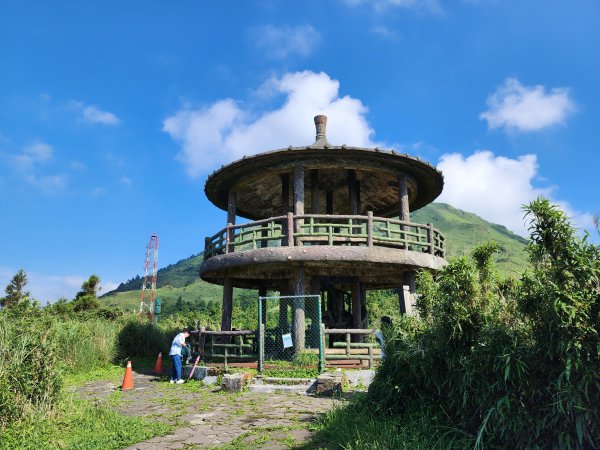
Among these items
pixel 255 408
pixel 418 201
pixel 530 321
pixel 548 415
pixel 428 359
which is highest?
pixel 418 201

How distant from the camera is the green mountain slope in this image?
85812 mm

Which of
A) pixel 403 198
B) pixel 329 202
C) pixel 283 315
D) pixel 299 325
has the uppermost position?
pixel 329 202

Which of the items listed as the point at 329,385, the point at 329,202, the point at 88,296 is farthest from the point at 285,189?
the point at 88,296

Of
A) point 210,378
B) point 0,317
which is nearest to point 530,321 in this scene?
point 0,317

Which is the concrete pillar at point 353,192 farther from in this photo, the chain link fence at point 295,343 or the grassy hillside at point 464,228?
the grassy hillside at point 464,228

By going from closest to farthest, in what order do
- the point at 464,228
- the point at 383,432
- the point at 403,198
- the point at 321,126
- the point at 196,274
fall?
the point at 383,432 → the point at 403,198 → the point at 321,126 → the point at 196,274 → the point at 464,228

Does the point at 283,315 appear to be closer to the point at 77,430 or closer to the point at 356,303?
the point at 356,303

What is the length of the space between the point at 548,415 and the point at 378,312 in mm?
38529

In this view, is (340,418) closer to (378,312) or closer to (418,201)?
(418,201)

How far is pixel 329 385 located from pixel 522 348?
606 centimetres

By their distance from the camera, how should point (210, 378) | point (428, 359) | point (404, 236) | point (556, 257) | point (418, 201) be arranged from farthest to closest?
point (418, 201)
point (404, 236)
point (210, 378)
point (428, 359)
point (556, 257)

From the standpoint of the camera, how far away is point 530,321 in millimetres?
5305

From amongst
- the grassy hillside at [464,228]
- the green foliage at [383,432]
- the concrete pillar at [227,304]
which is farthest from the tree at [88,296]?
the grassy hillside at [464,228]

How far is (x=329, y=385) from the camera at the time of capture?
10.4 m
